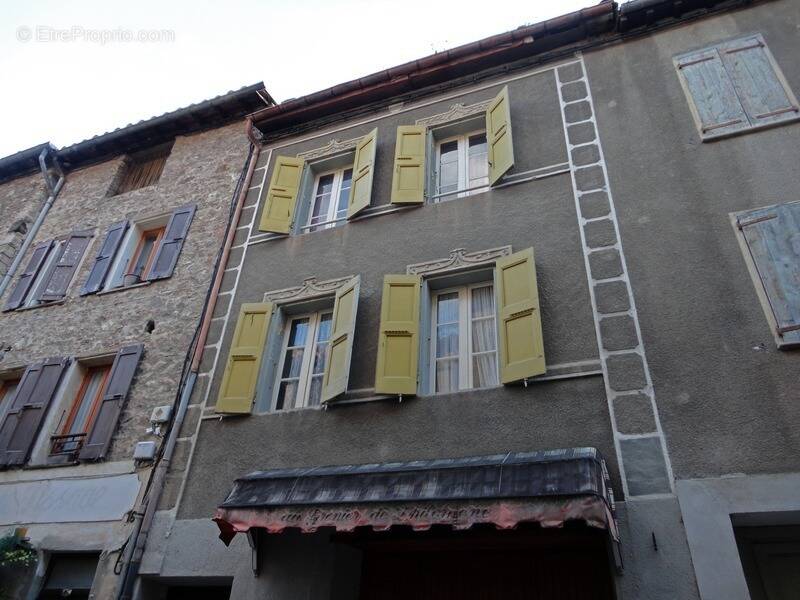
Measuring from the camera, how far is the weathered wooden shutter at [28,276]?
968 cm

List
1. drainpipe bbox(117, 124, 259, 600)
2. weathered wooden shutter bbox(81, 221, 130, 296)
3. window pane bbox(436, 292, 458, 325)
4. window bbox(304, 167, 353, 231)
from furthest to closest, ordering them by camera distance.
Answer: weathered wooden shutter bbox(81, 221, 130, 296)
window bbox(304, 167, 353, 231)
window pane bbox(436, 292, 458, 325)
drainpipe bbox(117, 124, 259, 600)

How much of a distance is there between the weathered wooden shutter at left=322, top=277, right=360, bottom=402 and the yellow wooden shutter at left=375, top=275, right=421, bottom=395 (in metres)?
0.36

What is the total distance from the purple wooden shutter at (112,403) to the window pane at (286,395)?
89.9 inches

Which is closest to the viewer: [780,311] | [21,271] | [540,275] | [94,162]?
[780,311]

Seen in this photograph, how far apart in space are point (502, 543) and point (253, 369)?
137 inches

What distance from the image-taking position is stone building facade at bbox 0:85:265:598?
22.1ft

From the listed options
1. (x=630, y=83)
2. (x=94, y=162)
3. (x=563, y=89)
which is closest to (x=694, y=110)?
(x=630, y=83)

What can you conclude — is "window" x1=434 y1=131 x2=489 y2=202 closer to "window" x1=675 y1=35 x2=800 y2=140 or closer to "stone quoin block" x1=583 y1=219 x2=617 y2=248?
"stone quoin block" x1=583 y1=219 x2=617 y2=248

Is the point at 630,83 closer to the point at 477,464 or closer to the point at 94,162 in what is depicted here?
the point at 477,464

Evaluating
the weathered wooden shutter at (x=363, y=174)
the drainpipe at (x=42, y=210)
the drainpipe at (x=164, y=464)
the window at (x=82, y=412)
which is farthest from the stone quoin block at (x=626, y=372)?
the drainpipe at (x=42, y=210)

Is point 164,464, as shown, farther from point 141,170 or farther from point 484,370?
point 141,170

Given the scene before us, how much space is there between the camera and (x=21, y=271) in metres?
10.3

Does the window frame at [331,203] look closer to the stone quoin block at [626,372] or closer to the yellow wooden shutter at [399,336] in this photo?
the yellow wooden shutter at [399,336]

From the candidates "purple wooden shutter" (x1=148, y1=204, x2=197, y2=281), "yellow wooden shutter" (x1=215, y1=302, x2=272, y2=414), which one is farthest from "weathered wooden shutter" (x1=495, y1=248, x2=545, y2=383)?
"purple wooden shutter" (x1=148, y1=204, x2=197, y2=281)
